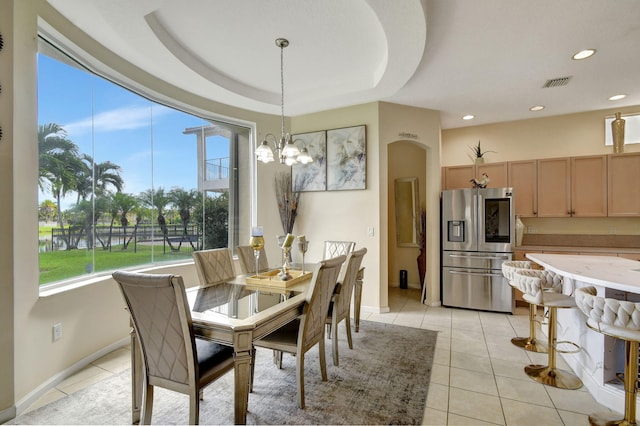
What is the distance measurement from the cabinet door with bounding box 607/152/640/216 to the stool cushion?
10.9 ft

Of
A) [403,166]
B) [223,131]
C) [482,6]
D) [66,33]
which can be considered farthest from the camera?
[403,166]

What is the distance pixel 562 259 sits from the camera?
9.41ft

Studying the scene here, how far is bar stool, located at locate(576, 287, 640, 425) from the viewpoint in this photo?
5.50 feet

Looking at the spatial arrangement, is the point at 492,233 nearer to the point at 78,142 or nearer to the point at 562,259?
the point at 562,259

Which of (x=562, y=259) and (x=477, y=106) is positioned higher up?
(x=477, y=106)

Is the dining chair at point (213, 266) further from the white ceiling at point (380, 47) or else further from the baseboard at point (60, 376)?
the white ceiling at point (380, 47)

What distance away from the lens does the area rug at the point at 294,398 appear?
1.94 metres

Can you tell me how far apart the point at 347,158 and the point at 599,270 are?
9.49 ft

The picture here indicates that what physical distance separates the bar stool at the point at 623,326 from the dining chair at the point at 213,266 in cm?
270

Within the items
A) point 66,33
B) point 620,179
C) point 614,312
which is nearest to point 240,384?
point 614,312

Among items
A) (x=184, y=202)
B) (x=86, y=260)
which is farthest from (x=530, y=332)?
(x=86, y=260)

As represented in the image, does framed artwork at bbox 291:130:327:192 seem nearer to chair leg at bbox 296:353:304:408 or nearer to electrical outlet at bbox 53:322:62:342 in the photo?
chair leg at bbox 296:353:304:408

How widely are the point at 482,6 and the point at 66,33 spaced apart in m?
3.29

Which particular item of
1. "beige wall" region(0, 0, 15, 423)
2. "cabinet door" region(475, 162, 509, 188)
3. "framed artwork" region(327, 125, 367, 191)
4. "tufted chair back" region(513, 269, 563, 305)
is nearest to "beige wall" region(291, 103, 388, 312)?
"framed artwork" region(327, 125, 367, 191)
